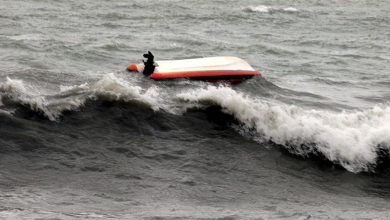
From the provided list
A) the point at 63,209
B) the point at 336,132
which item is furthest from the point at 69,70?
the point at 63,209

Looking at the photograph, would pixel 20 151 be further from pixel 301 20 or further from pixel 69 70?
pixel 301 20

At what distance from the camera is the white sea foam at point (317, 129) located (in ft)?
25.5

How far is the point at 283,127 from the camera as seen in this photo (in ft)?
26.5

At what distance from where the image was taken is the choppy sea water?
5.88 m

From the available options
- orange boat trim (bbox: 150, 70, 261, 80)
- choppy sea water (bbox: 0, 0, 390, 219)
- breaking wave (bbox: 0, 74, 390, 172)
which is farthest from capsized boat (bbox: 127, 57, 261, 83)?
breaking wave (bbox: 0, 74, 390, 172)

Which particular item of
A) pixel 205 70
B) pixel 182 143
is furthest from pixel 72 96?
pixel 205 70

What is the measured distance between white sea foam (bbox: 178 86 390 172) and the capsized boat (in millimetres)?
2017

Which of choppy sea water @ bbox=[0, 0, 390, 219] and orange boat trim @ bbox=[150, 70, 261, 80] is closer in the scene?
choppy sea water @ bbox=[0, 0, 390, 219]

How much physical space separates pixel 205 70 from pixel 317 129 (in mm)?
3522

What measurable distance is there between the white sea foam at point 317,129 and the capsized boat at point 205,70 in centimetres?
202

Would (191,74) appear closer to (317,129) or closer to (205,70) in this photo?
(205,70)

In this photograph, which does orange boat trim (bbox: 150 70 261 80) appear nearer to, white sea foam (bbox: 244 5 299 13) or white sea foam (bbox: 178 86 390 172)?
white sea foam (bbox: 178 86 390 172)

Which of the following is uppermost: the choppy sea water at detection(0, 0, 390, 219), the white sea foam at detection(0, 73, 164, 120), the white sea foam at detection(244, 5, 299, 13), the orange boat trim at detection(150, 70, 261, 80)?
the white sea foam at detection(244, 5, 299, 13)

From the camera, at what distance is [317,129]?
806cm
